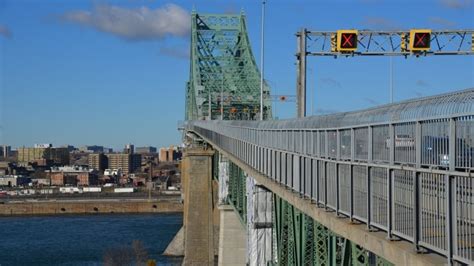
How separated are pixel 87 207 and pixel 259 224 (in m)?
99.2

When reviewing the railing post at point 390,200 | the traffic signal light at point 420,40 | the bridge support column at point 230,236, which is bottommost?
the bridge support column at point 230,236

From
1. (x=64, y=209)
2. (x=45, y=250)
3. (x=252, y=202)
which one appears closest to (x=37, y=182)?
(x=64, y=209)

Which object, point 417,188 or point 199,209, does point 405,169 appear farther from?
point 199,209

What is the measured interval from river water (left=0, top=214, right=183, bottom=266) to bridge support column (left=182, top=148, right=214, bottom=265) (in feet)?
15.2

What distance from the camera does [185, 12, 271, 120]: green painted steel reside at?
75125mm

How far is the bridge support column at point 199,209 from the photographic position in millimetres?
54250

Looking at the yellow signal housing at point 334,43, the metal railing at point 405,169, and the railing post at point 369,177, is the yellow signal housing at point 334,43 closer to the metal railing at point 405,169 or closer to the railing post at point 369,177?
the metal railing at point 405,169

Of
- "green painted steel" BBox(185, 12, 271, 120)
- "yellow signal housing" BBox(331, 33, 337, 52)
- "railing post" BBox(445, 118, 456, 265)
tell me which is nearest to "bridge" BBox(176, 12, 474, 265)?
"railing post" BBox(445, 118, 456, 265)

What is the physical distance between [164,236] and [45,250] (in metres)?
15.2

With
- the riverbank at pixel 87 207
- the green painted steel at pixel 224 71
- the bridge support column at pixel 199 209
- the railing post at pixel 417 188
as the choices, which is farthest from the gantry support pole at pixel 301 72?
the riverbank at pixel 87 207

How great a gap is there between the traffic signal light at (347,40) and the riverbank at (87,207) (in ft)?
322

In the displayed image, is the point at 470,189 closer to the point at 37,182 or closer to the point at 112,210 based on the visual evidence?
the point at 112,210

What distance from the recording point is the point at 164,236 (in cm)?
7725

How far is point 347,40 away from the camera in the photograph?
68.8ft
